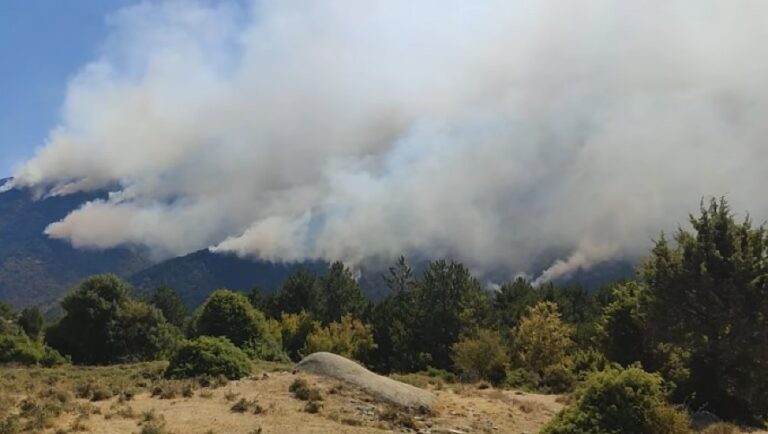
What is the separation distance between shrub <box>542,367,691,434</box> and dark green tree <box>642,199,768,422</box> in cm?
988

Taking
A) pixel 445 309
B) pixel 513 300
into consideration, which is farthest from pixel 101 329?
pixel 513 300

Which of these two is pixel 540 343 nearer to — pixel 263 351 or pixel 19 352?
pixel 263 351

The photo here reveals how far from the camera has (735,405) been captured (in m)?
22.6

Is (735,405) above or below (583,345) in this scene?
below

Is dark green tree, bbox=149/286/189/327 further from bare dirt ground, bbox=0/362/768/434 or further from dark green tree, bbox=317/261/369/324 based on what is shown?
bare dirt ground, bbox=0/362/768/434

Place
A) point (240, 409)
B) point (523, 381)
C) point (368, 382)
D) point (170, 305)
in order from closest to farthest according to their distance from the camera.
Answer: point (240, 409), point (368, 382), point (523, 381), point (170, 305)

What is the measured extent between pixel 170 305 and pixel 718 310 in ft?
317

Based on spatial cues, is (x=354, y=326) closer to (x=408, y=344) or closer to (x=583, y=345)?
(x=408, y=344)

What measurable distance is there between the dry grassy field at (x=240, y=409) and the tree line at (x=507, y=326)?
5399mm

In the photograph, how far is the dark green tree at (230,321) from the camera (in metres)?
47.8

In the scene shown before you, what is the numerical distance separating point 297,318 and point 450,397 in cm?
5462

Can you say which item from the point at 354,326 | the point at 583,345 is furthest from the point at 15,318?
the point at 583,345

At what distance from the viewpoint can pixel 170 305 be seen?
106688 mm

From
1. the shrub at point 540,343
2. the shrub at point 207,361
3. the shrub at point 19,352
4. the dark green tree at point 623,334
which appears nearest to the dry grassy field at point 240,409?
the shrub at point 207,361
